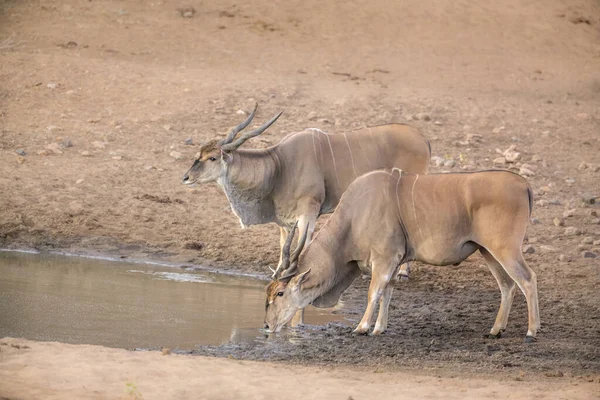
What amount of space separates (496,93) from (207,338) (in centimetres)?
899

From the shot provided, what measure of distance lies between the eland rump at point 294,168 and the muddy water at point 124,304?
69cm

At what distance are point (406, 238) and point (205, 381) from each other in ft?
7.73

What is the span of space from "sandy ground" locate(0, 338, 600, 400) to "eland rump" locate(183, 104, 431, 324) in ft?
8.66

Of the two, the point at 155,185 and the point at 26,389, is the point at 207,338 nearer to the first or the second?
the point at 26,389

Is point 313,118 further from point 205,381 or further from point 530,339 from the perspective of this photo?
point 205,381

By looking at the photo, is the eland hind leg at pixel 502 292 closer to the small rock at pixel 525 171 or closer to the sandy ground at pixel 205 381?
the sandy ground at pixel 205 381

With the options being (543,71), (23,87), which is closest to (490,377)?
(23,87)

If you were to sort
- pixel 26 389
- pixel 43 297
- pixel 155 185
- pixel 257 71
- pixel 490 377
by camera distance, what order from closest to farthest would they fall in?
pixel 26 389, pixel 490 377, pixel 43 297, pixel 155 185, pixel 257 71

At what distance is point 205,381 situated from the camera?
554cm

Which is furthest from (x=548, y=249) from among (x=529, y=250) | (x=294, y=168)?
(x=294, y=168)

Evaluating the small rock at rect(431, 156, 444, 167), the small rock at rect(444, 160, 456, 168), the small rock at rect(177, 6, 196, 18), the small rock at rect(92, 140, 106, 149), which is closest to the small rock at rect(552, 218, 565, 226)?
the small rock at rect(444, 160, 456, 168)

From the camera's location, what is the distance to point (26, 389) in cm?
513

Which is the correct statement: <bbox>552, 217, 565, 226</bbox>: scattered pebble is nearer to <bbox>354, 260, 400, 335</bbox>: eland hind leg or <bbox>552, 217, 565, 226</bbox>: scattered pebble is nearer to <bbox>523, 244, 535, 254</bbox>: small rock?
<bbox>523, 244, 535, 254</bbox>: small rock

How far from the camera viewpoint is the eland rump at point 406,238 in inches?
282
